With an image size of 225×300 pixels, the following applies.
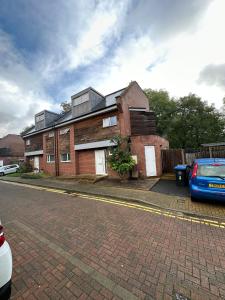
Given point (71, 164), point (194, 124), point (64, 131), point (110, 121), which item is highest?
point (194, 124)

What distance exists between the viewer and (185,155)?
12.9 m

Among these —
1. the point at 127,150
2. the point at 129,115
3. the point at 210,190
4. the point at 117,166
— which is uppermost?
the point at 129,115

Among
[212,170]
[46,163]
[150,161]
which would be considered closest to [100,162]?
[150,161]

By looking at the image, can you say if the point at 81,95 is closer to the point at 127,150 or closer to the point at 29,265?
the point at 127,150

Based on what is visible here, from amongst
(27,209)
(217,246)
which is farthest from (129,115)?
(217,246)

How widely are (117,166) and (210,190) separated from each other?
21.4 feet

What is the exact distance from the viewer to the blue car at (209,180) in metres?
5.42

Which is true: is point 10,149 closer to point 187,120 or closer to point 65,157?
point 65,157

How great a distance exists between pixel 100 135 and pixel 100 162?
2.55 m

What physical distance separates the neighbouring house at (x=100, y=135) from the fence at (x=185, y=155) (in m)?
1.16

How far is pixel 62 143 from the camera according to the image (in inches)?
691

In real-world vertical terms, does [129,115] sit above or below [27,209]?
above

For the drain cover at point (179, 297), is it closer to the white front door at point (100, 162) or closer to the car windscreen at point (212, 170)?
the car windscreen at point (212, 170)

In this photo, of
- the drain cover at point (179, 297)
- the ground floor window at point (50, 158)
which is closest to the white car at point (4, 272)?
the drain cover at point (179, 297)
